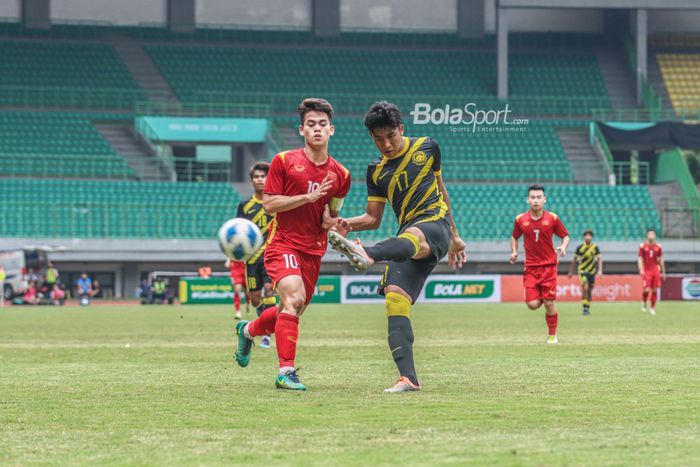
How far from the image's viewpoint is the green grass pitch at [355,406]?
583 cm

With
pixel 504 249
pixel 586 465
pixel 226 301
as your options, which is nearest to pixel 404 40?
pixel 504 249

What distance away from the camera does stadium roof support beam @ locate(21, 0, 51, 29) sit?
53156mm

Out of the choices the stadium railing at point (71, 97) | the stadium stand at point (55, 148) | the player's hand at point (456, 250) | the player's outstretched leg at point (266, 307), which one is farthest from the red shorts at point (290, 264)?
the stadium railing at point (71, 97)

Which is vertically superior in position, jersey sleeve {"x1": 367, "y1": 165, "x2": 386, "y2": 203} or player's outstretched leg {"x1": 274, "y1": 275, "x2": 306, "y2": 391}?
jersey sleeve {"x1": 367, "y1": 165, "x2": 386, "y2": 203}

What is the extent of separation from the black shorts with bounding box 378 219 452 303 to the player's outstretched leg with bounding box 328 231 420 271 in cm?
25

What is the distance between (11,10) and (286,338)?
47.6m

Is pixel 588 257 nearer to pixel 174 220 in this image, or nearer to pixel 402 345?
pixel 174 220

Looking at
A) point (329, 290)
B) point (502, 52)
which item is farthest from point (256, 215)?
point (502, 52)

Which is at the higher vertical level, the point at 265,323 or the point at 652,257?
the point at 265,323

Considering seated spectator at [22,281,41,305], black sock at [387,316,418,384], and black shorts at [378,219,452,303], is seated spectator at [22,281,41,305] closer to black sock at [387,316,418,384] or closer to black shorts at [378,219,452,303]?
black shorts at [378,219,452,303]

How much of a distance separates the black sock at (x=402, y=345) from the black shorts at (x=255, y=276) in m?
7.60

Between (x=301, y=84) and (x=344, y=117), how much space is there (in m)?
2.98

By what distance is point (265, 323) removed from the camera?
10016 mm

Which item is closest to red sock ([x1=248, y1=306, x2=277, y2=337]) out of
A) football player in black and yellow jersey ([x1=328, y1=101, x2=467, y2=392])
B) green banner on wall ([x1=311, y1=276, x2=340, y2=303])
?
football player in black and yellow jersey ([x1=328, y1=101, x2=467, y2=392])
